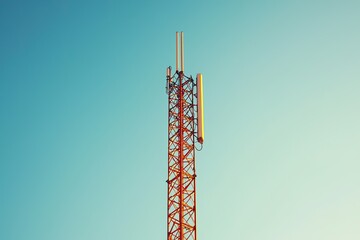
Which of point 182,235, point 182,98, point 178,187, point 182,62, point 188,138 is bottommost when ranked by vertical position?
point 182,235

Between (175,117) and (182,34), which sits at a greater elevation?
(182,34)

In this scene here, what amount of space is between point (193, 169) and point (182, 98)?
5.19 meters

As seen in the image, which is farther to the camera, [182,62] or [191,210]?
[182,62]

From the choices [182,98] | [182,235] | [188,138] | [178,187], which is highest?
[182,98]

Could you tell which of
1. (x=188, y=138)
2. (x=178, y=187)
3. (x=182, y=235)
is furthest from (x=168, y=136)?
(x=182, y=235)

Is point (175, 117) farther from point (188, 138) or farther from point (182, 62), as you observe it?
point (182, 62)

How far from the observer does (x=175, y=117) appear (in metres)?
38.5

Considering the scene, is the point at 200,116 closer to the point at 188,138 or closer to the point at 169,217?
the point at 188,138

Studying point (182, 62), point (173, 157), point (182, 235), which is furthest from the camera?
point (182, 62)

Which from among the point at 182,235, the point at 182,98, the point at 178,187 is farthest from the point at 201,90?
the point at 182,235

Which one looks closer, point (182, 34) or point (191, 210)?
point (191, 210)

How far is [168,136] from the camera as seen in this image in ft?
125

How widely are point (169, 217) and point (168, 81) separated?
992 cm

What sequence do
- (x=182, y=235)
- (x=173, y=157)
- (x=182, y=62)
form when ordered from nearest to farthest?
(x=182, y=235) < (x=173, y=157) < (x=182, y=62)
